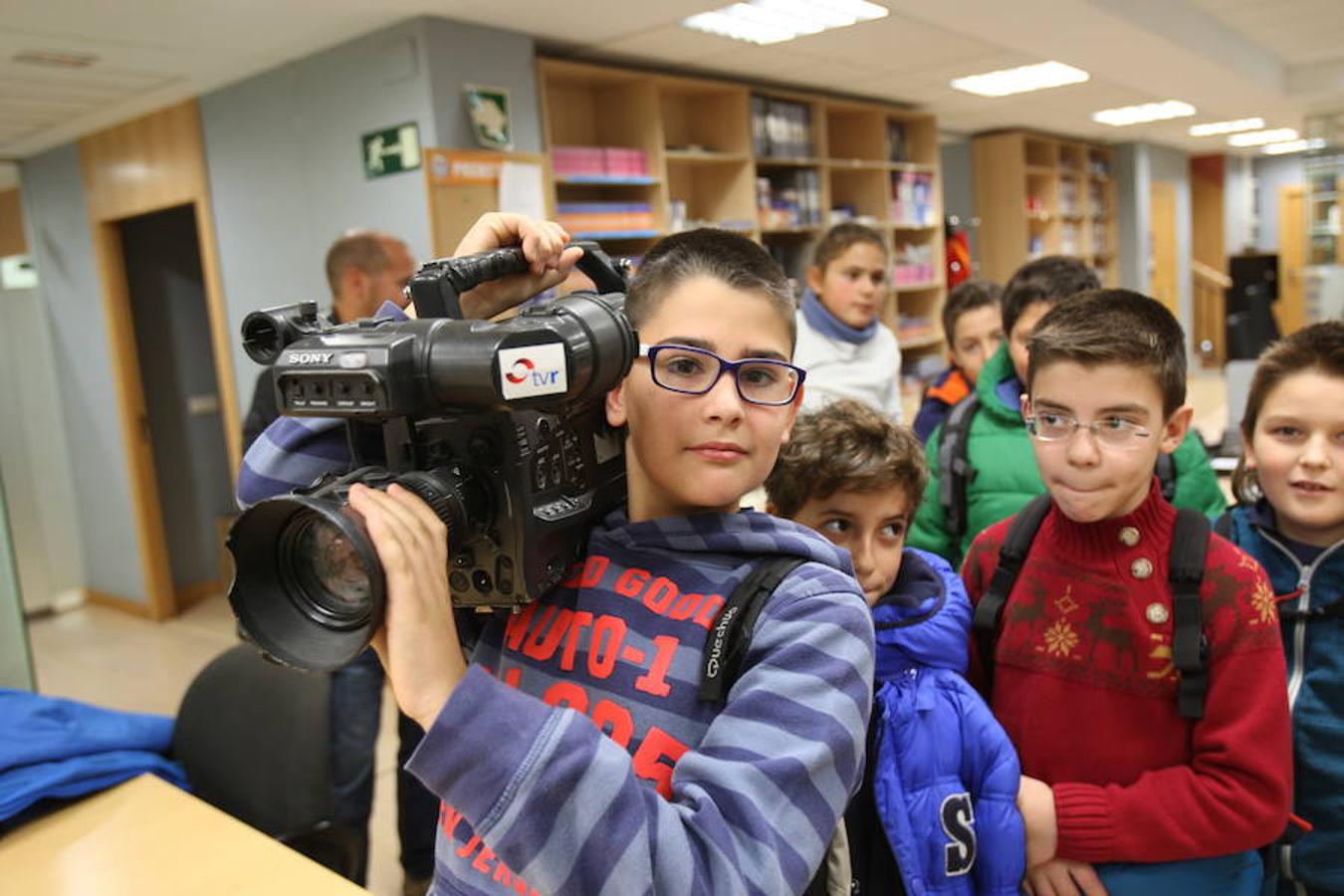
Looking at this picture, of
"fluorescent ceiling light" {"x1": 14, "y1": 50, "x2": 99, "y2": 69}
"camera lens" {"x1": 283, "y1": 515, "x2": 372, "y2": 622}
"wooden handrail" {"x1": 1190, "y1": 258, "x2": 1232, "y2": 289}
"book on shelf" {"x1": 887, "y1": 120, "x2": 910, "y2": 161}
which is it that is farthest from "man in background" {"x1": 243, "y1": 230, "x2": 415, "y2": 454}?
"wooden handrail" {"x1": 1190, "y1": 258, "x2": 1232, "y2": 289}

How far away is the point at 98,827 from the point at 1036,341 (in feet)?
5.18

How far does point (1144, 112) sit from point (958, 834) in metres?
8.00

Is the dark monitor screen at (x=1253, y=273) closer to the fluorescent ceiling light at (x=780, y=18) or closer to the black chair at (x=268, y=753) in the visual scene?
the fluorescent ceiling light at (x=780, y=18)

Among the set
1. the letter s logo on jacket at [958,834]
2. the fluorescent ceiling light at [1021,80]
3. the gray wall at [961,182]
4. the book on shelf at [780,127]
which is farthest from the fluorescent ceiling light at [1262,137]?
the letter s logo on jacket at [958,834]

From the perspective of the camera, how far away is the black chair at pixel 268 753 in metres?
1.76

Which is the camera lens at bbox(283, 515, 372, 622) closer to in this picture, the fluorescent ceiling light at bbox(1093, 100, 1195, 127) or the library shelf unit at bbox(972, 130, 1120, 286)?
the library shelf unit at bbox(972, 130, 1120, 286)

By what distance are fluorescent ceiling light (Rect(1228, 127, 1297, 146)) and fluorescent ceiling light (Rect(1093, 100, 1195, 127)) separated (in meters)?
2.33

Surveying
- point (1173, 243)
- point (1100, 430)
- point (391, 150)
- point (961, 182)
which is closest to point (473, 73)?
point (391, 150)

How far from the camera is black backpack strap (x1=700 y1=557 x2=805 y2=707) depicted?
2.49 ft

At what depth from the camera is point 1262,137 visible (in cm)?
1007

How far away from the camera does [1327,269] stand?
501 cm

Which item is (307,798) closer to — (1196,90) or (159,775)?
(159,775)

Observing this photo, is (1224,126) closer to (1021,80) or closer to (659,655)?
(1021,80)

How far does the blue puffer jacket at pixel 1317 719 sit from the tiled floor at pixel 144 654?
2365 millimetres
